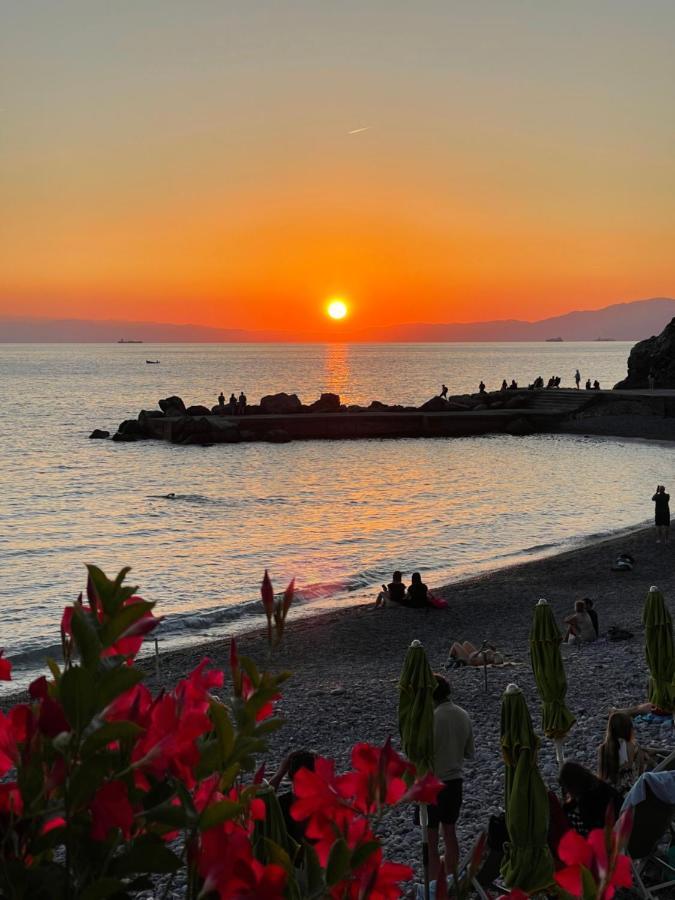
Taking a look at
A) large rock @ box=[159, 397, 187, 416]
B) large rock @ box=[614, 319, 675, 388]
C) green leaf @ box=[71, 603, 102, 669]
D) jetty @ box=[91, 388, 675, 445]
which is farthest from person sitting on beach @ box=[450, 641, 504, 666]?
large rock @ box=[614, 319, 675, 388]

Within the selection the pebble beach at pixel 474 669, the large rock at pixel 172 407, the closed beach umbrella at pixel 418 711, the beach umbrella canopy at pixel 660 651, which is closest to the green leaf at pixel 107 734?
the closed beach umbrella at pixel 418 711

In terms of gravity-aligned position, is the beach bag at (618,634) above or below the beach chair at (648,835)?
below

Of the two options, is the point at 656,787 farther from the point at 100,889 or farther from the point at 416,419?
the point at 416,419

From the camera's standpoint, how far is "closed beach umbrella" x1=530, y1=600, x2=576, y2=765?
982cm

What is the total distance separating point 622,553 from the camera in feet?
89.2

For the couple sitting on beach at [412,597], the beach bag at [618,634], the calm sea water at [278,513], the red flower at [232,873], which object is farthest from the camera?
the calm sea water at [278,513]

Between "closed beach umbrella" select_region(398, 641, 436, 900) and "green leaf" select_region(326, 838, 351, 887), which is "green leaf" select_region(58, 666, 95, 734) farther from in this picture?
"closed beach umbrella" select_region(398, 641, 436, 900)

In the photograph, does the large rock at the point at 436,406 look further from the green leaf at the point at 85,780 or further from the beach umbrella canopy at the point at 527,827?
the green leaf at the point at 85,780

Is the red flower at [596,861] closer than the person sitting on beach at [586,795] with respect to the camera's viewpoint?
Yes

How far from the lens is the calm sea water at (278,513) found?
2689 cm

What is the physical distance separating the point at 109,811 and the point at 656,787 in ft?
19.3

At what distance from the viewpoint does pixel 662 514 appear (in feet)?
88.7

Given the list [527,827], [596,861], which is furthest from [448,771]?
[596,861]

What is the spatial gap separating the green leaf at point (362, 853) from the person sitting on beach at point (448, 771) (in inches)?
231
